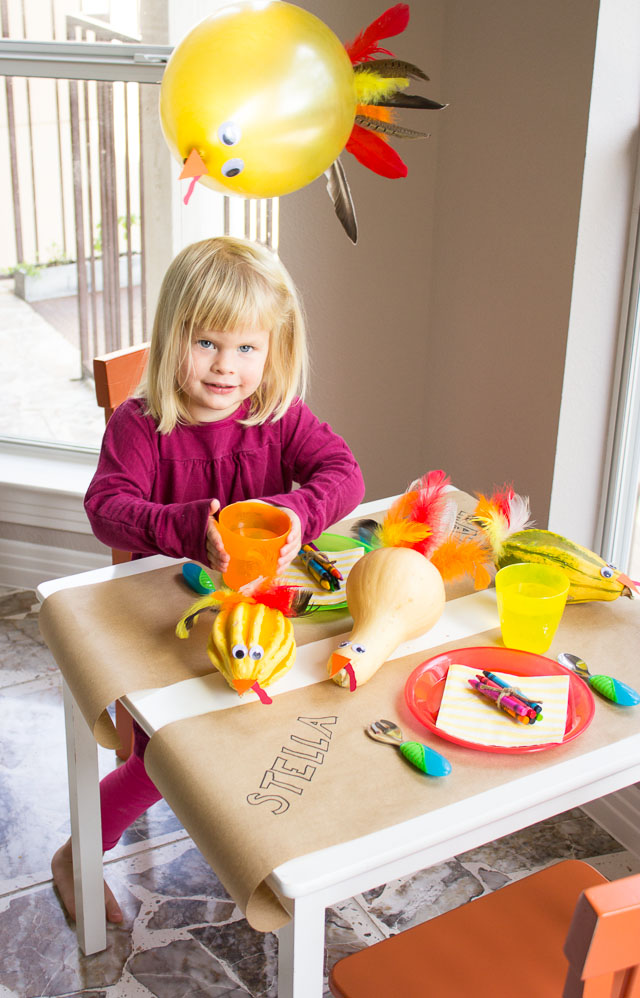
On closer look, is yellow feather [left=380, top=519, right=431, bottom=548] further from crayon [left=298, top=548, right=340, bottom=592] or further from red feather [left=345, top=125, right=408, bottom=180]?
red feather [left=345, top=125, right=408, bottom=180]

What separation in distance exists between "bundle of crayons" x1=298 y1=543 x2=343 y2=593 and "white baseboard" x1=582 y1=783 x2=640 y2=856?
0.79m

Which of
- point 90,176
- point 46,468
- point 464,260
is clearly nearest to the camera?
point 464,260

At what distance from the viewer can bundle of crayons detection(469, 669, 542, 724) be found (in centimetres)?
94

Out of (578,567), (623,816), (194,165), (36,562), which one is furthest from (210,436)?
(36,562)

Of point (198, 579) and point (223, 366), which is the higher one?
point (223, 366)

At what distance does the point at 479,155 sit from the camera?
1825 mm

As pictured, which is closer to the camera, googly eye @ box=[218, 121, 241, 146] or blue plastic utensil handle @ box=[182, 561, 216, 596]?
googly eye @ box=[218, 121, 241, 146]

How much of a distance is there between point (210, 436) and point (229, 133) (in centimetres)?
48

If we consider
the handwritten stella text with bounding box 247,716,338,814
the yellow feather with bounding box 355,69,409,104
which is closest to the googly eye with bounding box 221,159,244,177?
the yellow feather with bounding box 355,69,409,104

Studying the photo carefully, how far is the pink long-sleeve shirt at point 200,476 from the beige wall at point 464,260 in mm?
487

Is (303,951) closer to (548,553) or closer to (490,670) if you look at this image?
(490,670)

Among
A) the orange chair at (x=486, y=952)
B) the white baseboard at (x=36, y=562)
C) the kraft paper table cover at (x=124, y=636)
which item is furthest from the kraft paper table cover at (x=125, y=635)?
the white baseboard at (x=36, y=562)

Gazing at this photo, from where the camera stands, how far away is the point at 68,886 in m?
1.50

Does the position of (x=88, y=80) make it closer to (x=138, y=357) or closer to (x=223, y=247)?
(x=138, y=357)
